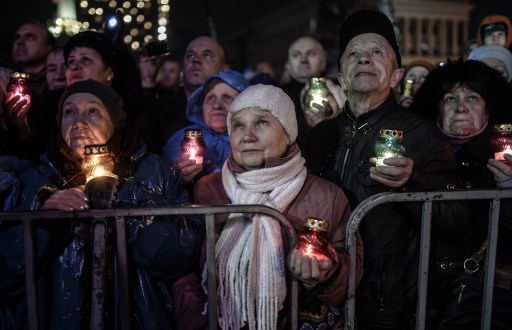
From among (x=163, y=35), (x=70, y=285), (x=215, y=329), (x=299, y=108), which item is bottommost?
(x=215, y=329)

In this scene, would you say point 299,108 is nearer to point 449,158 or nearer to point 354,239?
point 449,158

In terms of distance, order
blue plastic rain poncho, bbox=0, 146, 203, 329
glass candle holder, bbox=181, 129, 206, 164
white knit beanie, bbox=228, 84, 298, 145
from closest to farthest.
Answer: blue plastic rain poncho, bbox=0, 146, 203, 329, white knit beanie, bbox=228, 84, 298, 145, glass candle holder, bbox=181, 129, 206, 164

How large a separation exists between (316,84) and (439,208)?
186cm

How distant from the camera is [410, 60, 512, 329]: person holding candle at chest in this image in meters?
2.70

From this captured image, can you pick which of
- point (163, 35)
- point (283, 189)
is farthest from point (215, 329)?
point (163, 35)

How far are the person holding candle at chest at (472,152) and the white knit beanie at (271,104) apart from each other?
132cm

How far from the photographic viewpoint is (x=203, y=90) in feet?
13.9

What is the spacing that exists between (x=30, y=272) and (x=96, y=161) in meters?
0.71

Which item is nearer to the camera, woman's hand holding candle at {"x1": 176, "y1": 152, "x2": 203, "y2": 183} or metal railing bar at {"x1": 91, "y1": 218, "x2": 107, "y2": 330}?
metal railing bar at {"x1": 91, "y1": 218, "x2": 107, "y2": 330}

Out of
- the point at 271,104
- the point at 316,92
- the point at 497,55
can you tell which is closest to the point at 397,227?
the point at 271,104

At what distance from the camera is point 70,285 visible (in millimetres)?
2641

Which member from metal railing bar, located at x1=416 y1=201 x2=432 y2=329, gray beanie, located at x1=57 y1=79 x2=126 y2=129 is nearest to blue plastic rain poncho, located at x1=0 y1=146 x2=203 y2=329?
gray beanie, located at x1=57 y1=79 x2=126 y2=129

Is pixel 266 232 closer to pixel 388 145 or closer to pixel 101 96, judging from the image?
pixel 388 145

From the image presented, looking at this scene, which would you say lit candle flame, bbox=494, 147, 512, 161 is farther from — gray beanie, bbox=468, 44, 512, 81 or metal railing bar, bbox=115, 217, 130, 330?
gray beanie, bbox=468, 44, 512, 81
